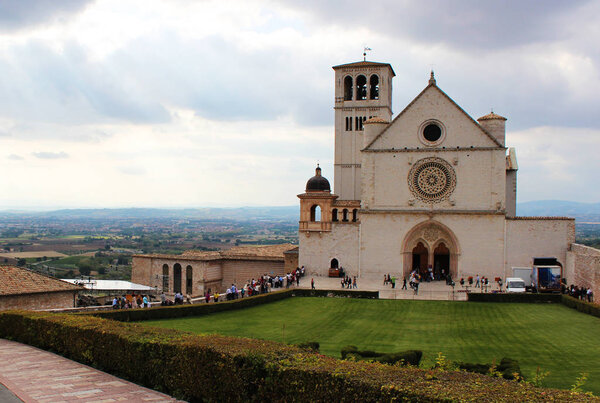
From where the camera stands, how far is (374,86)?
5312 cm

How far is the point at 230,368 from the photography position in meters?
12.9

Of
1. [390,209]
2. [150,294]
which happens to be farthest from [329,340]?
[150,294]

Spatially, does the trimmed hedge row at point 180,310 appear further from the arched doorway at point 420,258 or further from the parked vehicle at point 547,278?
the parked vehicle at point 547,278

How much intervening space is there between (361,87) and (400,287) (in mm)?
20767

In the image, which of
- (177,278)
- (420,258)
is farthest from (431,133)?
(177,278)

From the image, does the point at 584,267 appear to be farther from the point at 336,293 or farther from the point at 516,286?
the point at 336,293

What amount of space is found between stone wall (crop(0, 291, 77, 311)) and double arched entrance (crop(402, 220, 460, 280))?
23728mm

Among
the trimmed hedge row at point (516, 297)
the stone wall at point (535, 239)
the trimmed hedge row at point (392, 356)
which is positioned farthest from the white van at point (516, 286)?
the trimmed hedge row at point (392, 356)

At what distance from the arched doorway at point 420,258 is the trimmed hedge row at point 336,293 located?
33.2 feet

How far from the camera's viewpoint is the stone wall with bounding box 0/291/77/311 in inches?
1104

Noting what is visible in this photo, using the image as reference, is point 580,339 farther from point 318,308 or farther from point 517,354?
point 318,308

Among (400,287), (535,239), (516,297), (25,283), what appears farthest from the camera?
(535,239)

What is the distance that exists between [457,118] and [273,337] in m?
26.3

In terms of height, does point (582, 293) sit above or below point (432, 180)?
below
